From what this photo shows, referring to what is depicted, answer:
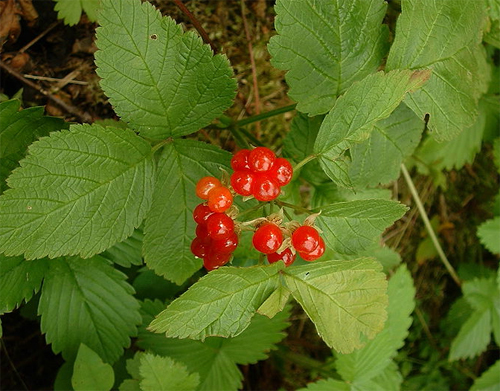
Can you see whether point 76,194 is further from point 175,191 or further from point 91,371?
point 91,371

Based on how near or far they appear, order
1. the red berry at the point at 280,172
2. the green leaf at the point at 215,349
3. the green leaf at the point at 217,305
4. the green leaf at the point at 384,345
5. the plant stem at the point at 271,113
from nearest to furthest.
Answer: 1. the green leaf at the point at 217,305
2. the red berry at the point at 280,172
3. the plant stem at the point at 271,113
4. the green leaf at the point at 215,349
5. the green leaf at the point at 384,345

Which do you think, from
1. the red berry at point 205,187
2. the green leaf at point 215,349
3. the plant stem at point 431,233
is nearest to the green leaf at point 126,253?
the green leaf at point 215,349

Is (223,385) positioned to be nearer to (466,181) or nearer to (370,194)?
(370,194)

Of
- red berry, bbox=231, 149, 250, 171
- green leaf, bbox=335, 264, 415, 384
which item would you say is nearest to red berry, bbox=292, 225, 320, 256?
red berry, bbox=231, 149, 250, 171

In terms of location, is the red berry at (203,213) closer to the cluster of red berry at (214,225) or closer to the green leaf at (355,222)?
the cluster of red berry at (214,225)

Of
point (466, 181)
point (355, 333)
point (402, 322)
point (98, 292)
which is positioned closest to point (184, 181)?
point (98, 292)

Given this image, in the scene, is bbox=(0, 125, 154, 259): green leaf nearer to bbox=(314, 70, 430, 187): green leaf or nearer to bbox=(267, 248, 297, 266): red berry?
bbox=(267, 248, 297, 266): red berry
